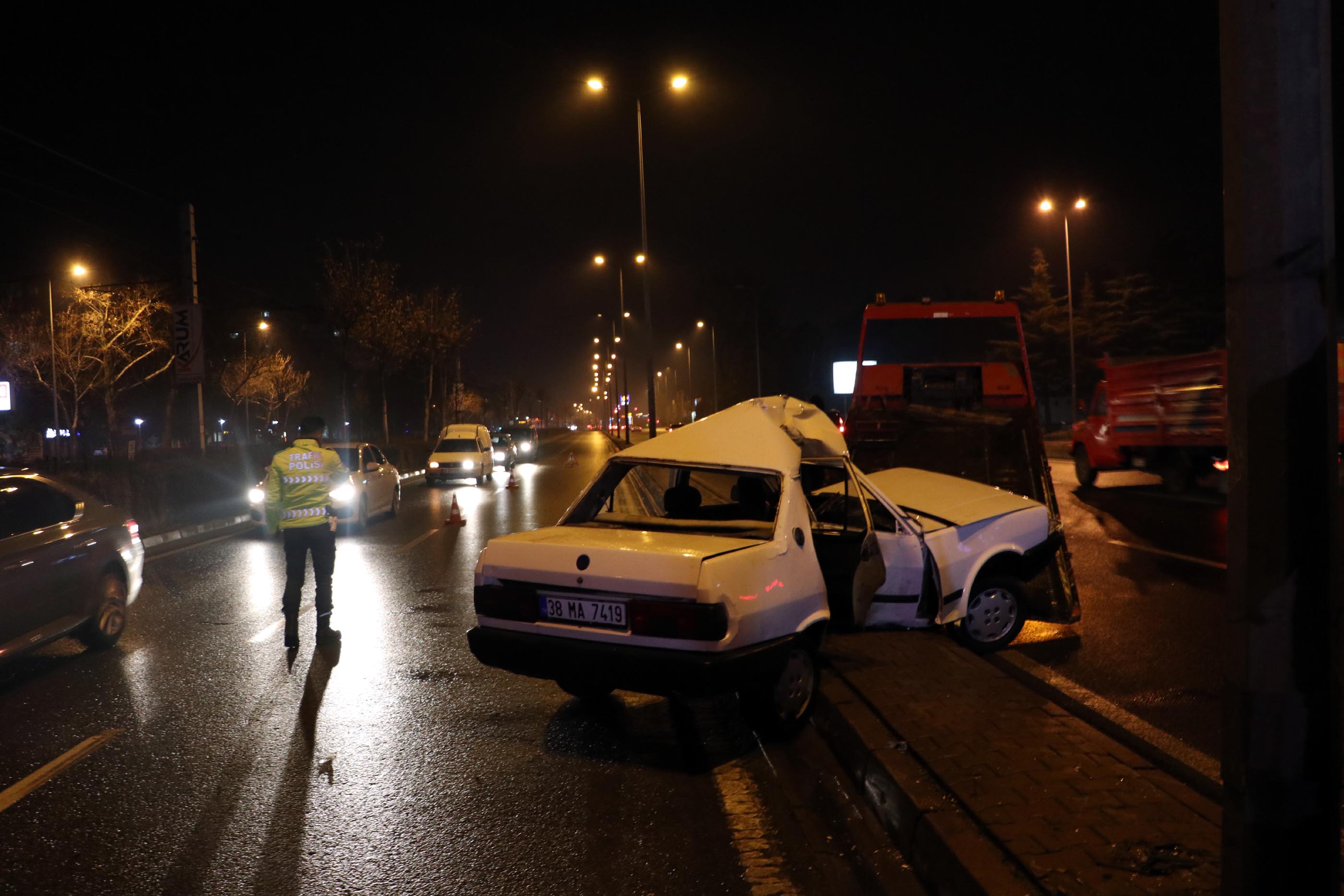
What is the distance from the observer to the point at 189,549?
50.7 ft

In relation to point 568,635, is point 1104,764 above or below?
below

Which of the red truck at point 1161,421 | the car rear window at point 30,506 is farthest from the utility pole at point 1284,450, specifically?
the red truck at point 1161,421

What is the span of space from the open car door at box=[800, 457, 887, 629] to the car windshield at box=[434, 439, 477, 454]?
935 inches

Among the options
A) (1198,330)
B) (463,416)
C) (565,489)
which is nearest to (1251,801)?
(565,489)

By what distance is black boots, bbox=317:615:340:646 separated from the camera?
8125mm

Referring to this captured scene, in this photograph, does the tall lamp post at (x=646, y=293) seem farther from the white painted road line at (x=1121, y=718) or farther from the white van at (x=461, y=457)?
the white painted road line at (x=1121, y=718)

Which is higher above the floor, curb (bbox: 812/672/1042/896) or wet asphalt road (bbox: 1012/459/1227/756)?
curb (bbox: 812/672/1042/896)

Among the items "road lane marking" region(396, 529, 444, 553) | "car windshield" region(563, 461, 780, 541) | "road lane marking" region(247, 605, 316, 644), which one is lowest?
"road lane marking" region(247, 605, 316, 644)

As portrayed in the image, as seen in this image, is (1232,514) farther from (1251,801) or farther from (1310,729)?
(1251,801)

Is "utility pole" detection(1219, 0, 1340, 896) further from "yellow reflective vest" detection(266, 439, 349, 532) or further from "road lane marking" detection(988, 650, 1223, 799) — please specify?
"yellow reflective vest" detection(266, 439, 349, 532)

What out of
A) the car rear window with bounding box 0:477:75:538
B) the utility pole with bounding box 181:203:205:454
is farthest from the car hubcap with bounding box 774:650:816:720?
the utility pole with bounding box 181:203:205:454

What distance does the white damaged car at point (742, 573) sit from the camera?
4.95m

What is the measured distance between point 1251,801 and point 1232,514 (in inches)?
31.5

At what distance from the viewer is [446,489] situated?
29047mm
